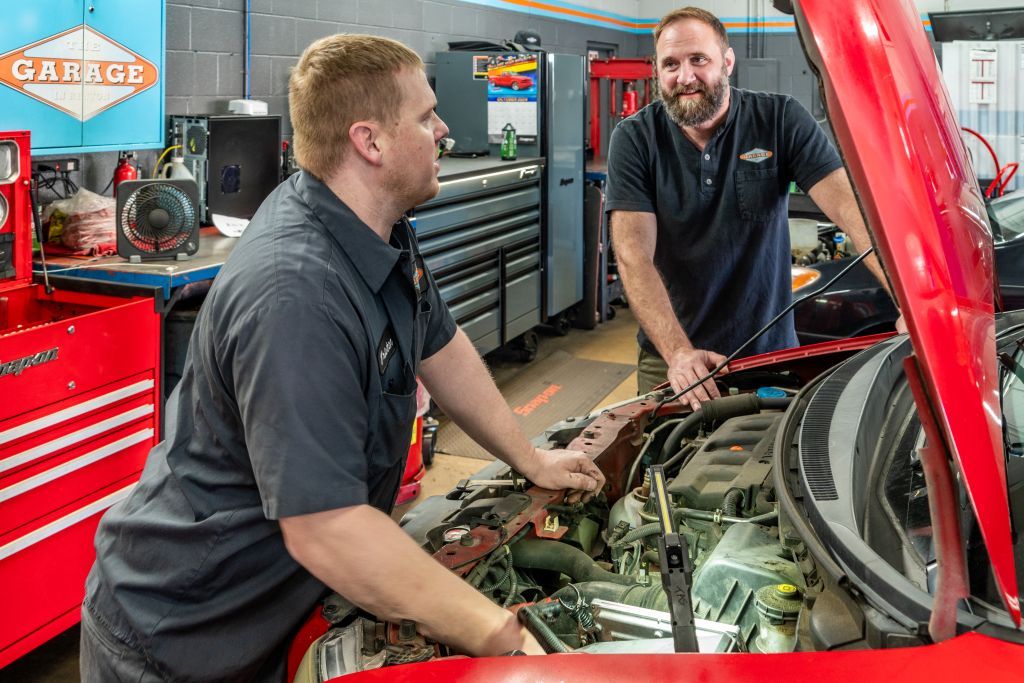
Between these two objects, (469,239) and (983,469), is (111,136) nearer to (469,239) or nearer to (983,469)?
(469,239)

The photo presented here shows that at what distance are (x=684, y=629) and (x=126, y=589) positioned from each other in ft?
2.65

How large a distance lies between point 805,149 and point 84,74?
7.74 ft

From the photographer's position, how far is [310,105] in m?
1.37

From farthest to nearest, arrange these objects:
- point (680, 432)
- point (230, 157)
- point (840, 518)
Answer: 1. point (230, 157)
2. point (680, 432)
3. point (840, 518)

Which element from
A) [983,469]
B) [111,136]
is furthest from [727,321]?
[111,136]

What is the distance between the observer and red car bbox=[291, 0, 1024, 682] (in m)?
1.04

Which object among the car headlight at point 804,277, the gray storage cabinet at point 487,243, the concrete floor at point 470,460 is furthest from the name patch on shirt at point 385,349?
the car headlight at point 804,277

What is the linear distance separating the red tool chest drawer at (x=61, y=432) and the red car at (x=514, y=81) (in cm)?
342

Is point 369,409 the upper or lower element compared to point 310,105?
lower

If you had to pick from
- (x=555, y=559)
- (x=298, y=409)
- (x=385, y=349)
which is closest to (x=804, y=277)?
(x=555, y=559)

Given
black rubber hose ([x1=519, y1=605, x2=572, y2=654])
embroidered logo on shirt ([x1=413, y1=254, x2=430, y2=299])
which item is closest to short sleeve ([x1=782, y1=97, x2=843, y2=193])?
embroidered logo on shirt ([x1=413, y1=254, x2=430, y2=299])

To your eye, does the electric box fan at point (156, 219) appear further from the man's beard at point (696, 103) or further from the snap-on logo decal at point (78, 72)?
the man's beard at point (696, 103)

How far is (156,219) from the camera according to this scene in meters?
3.08

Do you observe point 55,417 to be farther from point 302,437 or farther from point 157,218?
point 302,437
